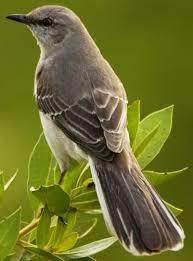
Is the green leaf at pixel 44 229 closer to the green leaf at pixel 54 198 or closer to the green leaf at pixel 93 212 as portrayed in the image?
the green leaf at pixel 54 198

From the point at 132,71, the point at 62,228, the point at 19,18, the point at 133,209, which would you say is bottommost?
the point at 132,71

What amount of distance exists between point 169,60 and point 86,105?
2645 mm

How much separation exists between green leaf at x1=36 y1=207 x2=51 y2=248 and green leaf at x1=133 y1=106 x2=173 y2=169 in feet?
2.54

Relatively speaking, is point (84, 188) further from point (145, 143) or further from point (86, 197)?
point (145, 143)

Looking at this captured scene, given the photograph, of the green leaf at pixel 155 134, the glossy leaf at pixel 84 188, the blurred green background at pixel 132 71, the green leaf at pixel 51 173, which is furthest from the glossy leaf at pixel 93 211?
the blurred green background at pixel 132 71

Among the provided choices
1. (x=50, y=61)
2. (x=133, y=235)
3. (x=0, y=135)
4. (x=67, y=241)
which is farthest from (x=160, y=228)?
(x=0, y=135)

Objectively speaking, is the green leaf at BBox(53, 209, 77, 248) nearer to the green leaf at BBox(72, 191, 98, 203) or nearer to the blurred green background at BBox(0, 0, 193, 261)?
the green leaf at BBox(72, 191, 98, 203)

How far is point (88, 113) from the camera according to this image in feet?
17.2

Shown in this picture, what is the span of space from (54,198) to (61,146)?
1219mm

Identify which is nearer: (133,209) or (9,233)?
(9,233)

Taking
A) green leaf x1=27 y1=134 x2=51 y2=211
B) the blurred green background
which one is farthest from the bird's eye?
green leaf x1=27 y1=134 x2=51 y2=211

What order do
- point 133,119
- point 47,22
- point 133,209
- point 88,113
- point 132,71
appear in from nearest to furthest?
point 133,209, point 133,119, point 88,113, point 47,22, point 132,71

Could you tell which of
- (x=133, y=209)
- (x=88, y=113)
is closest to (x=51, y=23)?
(x=88, y=113)

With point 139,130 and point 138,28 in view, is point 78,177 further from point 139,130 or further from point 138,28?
point 138,28
